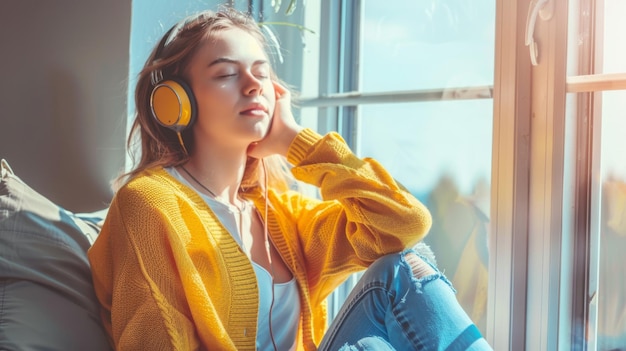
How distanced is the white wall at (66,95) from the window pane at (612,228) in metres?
1.13

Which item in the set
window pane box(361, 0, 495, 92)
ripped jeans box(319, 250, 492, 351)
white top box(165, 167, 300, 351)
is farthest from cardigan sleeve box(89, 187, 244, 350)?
window pane box(361, 0, 495, 92)

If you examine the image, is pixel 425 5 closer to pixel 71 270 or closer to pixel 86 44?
pixel 86 44

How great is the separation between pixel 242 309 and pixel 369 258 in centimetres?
27

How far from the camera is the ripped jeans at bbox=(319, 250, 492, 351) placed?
1182 millimetres

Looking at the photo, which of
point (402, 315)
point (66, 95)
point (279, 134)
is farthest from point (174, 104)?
point (402, 315)

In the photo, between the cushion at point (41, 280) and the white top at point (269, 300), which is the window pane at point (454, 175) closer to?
the white top at point (269, 300)

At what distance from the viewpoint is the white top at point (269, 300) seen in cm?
137

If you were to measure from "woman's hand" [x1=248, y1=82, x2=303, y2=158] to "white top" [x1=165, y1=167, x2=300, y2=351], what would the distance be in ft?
0.44

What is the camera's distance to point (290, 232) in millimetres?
1531

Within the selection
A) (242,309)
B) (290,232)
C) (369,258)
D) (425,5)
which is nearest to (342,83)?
(425,5)

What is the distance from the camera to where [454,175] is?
1727 mm

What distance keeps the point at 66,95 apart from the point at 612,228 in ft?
4.09

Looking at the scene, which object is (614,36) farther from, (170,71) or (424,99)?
(170,71)

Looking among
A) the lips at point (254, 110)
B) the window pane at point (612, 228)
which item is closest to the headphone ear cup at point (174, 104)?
the lips at point (254, 110)
